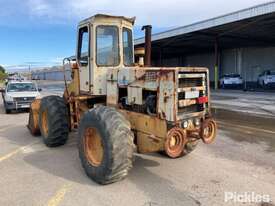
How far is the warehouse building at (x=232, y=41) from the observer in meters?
27.3

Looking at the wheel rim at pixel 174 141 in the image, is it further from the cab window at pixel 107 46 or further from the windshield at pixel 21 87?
the windshield at pixel 21 87

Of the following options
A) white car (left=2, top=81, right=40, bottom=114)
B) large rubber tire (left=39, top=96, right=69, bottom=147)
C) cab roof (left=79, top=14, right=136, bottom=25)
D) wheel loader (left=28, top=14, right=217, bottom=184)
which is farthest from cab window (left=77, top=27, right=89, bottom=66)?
white car (left=2, top=81, right=40, bottom=114)

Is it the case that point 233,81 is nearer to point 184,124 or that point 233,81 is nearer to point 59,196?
point 184,124

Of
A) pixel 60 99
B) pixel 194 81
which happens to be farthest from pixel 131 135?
pixel 60 99

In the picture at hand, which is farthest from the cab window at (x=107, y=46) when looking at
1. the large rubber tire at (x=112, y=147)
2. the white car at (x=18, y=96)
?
the white car at (x=18, y=96)

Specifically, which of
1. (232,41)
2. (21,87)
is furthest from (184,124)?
(232,41)

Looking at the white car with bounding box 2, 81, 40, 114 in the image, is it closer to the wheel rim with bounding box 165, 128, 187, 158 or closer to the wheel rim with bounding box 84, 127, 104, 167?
the wheel rim with bounding box 84, 127, 104, 167

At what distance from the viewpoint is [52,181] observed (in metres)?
5.88

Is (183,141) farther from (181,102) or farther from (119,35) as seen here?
(119,35)

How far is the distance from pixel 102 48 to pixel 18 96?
10.9 m

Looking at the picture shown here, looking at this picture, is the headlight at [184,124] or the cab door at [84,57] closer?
the headlight at [184,124]

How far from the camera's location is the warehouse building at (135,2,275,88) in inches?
1074

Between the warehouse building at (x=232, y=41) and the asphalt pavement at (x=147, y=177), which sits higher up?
the warehouse building at (x=232, y=41)

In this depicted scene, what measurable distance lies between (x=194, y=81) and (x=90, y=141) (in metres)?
2.18
